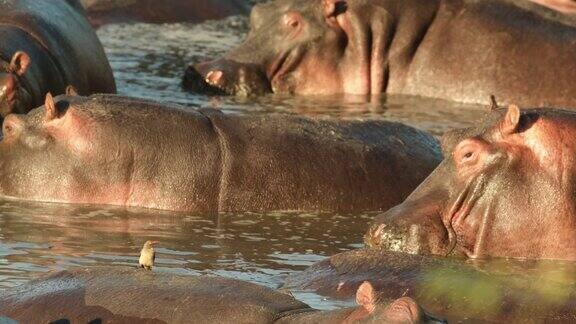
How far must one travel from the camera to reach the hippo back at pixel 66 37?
11089 millimetres

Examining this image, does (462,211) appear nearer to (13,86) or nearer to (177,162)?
(177,162)

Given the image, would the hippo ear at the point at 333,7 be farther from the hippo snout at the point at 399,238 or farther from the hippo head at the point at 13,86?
the hippo snout at the point at 399,238

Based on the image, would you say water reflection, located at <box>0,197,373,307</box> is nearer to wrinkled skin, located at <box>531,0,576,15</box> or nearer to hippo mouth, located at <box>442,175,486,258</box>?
hippo mouth, located at <box>442,175,486,258</box>

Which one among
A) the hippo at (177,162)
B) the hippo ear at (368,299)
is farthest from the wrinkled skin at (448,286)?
the hippo at (177,162)

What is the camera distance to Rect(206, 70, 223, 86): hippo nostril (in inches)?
531

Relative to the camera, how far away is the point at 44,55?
10859mm

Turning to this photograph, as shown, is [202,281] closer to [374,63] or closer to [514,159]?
[514,159]

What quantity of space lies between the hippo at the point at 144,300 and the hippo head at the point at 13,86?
415 centimetres

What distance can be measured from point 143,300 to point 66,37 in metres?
6.10

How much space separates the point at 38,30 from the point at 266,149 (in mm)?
2974

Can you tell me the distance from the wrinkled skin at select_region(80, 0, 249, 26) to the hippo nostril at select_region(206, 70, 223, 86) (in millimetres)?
3987

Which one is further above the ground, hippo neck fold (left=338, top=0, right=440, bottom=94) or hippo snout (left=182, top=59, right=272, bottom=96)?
hippo neck fold (left=338, top=0, right=440, bottom=94)

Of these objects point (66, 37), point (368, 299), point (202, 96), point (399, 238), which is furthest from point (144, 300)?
point (202, 96)

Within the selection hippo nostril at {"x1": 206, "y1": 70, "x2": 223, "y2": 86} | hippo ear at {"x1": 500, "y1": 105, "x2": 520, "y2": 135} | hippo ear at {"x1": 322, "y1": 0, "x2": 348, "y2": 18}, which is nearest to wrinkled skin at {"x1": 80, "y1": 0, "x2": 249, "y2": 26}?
hippo nostril at {"x1": 206, "y1": 70, "x2": 223, "y2": 86}
